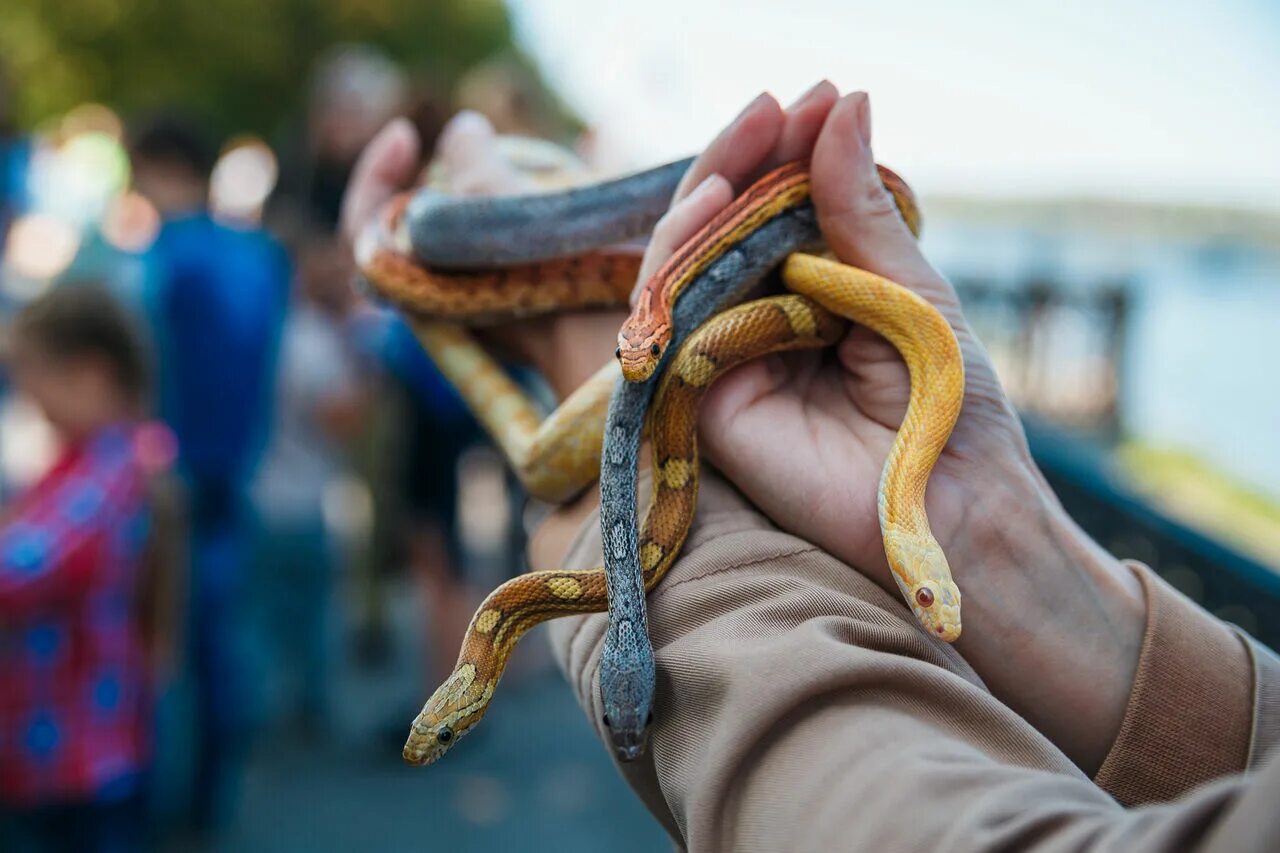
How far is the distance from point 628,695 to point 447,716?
0.41m

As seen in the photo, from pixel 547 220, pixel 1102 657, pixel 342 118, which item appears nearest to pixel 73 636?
pixel 547 220

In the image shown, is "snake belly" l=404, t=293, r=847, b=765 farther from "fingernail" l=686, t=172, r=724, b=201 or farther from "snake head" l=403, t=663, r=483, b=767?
"fingernail" l=686, t=172, r=724, b=201

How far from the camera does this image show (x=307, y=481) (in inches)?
263

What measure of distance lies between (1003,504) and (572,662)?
87 centimetres

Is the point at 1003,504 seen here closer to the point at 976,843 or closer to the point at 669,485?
the point at 669,485

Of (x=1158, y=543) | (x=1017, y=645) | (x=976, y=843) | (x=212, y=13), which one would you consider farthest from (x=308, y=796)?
(x=212, y=13)

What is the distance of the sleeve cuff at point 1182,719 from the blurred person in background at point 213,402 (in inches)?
185

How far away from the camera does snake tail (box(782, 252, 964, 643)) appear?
168cm

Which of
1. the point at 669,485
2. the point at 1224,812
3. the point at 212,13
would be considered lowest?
the point at 212,13

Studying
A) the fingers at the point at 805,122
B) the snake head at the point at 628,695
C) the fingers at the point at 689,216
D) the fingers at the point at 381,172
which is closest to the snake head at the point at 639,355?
the fingers at the point at 689,216

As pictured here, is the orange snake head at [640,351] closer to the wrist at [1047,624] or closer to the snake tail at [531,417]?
the snake tail at [531,417]

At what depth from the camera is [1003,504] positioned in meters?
1.88

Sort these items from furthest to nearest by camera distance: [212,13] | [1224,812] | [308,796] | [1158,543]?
[212,13]
[308,796]
[1158,543]
[1224,812]

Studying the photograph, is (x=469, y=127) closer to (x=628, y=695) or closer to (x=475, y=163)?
(x=475, y=163)
